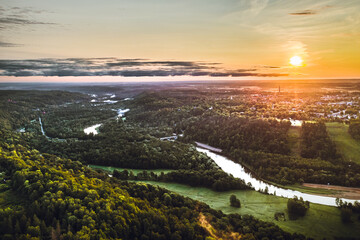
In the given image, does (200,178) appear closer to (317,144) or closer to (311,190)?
(311,190)

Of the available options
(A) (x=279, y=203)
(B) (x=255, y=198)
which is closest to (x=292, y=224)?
(A) (x=279, y=203)

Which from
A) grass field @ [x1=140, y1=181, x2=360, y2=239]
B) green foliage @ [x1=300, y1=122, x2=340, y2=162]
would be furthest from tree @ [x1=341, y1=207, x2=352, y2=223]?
green foliage @ [x1=300, y1=122, x2=340, y2=162]

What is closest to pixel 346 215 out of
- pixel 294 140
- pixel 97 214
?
pixel 294 140

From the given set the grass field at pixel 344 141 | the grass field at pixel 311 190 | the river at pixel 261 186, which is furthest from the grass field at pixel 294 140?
the grass field at pixel 311 190

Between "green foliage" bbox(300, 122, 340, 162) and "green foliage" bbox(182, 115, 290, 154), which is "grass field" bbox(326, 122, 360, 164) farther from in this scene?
"green foliage" bbox(182, 115, 290, 154)

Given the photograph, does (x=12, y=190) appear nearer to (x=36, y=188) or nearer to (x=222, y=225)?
(x=36, y=188)

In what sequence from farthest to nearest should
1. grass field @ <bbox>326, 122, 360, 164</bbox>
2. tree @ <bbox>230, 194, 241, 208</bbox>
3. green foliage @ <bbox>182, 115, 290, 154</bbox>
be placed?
green foliage @ <bbox>182, 115, 290, 154</bbox> < grass field @ <bbox>326, 122, 360, 164</bbox> < tree @ <bbox>230, 194, 241, 208</bbox>

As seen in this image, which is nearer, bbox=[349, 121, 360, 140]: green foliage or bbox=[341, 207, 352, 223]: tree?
bbox=[341, 207, 352, 223]: tree
